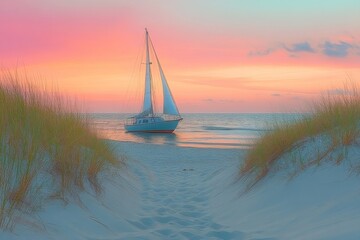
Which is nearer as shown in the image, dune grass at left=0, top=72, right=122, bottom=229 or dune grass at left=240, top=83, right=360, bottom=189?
dune grass at left=0, top=72, right=122, bottom=229

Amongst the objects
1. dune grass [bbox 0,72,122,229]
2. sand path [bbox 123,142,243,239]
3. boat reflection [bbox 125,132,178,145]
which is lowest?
boat reflection [bbox 125,132,178,145]

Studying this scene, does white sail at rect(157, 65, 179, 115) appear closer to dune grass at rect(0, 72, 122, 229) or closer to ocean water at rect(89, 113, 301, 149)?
ocean water at rect(89, 113, 301, 149)

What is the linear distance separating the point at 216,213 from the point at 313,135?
6.49 ft

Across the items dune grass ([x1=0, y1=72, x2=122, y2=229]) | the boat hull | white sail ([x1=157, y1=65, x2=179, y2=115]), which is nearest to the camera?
dune grass ([x1=0, y1=72, x2=122, y2=229])

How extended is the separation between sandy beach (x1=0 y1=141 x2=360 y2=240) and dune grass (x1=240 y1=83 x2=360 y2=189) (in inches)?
10.7

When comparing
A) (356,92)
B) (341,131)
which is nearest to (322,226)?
(341,131)

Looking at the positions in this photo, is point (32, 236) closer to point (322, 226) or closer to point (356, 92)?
point (322, 226)


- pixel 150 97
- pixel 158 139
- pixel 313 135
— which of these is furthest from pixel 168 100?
pixel 313 135

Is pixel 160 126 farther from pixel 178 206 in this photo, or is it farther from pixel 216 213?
pixel 216 213

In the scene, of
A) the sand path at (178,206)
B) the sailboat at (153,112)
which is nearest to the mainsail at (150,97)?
the sailboat at (153,112)

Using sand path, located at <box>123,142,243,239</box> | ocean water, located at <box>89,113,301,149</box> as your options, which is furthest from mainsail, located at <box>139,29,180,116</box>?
sand path, located at <box>123,142,243,239</box>

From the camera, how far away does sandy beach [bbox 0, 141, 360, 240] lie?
139 inches

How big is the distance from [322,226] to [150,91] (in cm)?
3261

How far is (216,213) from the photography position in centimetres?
509
